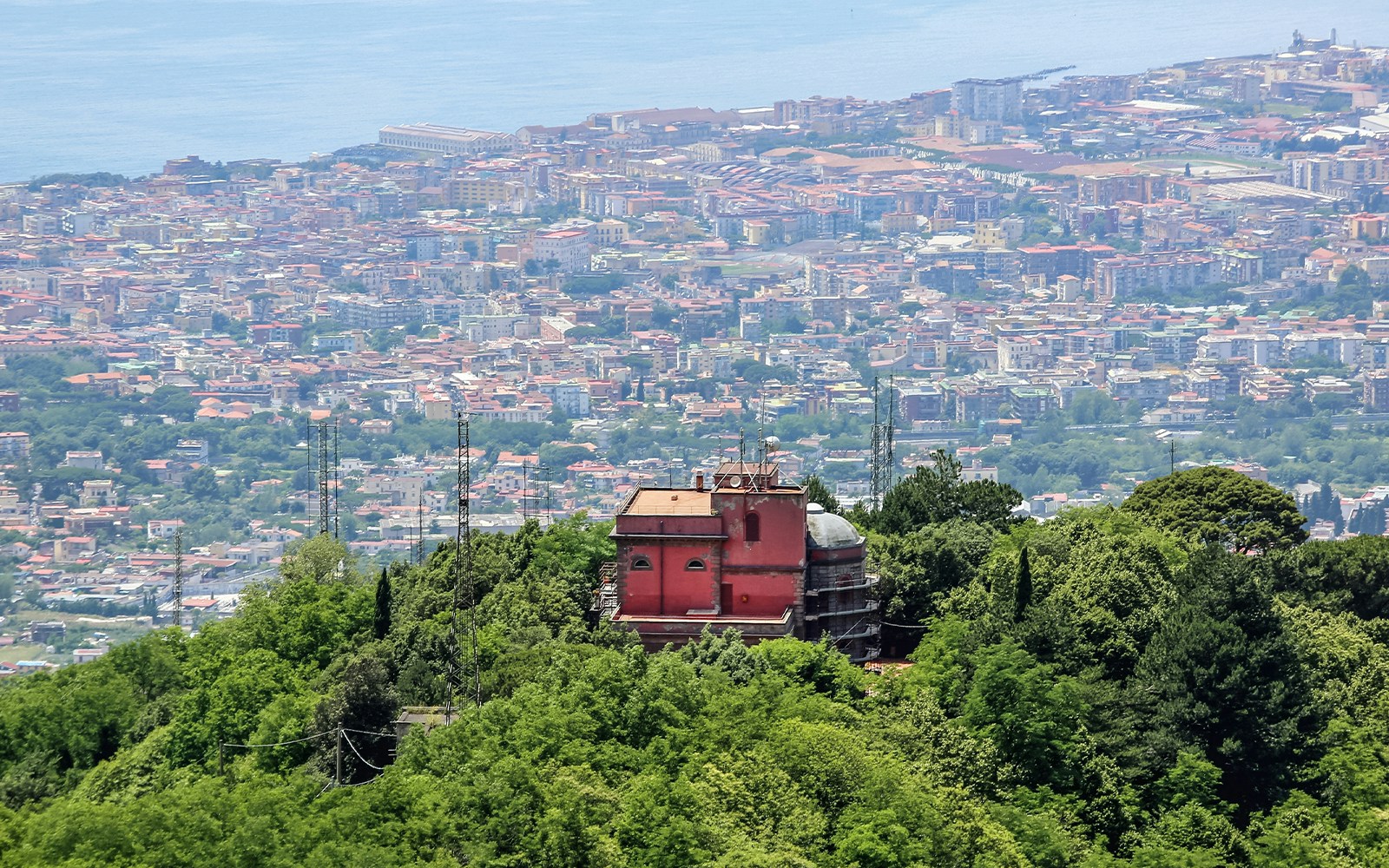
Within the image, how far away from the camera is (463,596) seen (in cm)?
4516

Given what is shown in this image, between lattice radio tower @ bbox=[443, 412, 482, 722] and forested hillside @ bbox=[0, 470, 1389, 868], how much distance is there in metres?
0.34

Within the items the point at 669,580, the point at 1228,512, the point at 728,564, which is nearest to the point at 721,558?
the point at 728,564

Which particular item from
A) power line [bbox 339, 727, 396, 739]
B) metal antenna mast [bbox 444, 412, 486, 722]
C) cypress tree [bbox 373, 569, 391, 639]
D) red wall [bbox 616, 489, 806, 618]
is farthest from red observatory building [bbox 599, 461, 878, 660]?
power line [bbox 339, 727, 396, 739]

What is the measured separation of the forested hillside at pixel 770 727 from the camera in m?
33.1

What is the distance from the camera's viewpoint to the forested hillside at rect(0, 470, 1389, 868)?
A: 33.1 meters

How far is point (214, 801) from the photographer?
3319 centimetres

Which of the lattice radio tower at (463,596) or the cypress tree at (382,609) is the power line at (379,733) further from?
the cypress tree at (382,609)

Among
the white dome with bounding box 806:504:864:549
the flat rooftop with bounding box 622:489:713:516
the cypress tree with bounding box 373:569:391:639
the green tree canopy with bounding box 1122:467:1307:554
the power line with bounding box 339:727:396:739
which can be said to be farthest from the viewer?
the green tree canopy with bounding box 1122:467:1307:554

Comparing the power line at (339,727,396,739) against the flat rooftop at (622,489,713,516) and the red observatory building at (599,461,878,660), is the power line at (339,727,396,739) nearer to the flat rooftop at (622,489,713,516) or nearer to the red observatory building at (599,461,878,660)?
the red observatory building at (599,461,878,660)

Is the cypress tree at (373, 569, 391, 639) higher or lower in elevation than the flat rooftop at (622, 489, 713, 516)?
lower

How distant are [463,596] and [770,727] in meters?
10.1

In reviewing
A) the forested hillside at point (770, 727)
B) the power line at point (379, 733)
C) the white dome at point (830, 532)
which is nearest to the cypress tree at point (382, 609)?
the forested hillside at point (770, 727)

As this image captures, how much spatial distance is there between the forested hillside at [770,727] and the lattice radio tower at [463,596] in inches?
13.4

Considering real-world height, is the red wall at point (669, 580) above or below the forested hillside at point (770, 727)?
above
